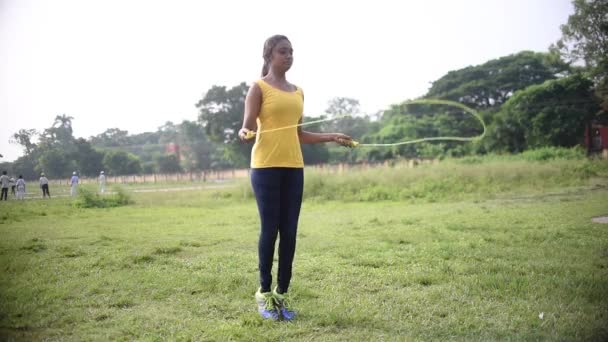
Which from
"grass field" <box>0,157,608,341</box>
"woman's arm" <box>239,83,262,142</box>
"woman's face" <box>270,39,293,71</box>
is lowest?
"grass field" <box>0,157,608,341</box>

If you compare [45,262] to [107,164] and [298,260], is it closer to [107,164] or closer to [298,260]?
[298,260]

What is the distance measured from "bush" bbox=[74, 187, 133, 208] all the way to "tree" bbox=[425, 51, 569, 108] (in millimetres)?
24849

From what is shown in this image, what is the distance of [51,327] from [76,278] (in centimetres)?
129

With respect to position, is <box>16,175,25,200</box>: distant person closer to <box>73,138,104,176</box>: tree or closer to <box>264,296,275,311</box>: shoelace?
<box>73,138,104,176</box>: tree

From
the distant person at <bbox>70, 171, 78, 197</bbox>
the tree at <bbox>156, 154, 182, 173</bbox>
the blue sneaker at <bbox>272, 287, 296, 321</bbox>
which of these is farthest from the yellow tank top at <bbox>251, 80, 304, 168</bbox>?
the tree at <bbox>156, 154, 182, 173</bbox>

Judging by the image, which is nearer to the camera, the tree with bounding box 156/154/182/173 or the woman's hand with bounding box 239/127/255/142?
the woman's hand with bounding box 239/127/255/142

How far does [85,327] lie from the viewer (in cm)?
279

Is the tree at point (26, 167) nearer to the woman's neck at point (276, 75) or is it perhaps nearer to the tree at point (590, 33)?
the woman's neck at point (276, 75)

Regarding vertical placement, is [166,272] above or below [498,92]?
below

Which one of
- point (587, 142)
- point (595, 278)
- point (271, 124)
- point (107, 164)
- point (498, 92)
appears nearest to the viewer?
point (271, 124)

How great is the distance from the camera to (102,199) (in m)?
10.9

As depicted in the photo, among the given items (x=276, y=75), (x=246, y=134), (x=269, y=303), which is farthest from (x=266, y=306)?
(x=276, y=75)

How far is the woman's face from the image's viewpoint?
9.93 feet

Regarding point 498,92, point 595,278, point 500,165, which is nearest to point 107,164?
point 595,278
